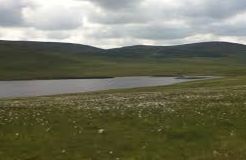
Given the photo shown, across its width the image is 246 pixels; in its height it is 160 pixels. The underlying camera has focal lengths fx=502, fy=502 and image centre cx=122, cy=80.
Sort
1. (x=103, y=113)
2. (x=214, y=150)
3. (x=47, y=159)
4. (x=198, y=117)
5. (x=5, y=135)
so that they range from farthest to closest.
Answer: (x=103, y=113)
(x=198, y=117)
(x=5, y=135)
(x=214, y=150)
(x=47, y=159)

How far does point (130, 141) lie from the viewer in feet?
77.3

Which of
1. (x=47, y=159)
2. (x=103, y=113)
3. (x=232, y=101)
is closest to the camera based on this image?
(x=47, y=159)

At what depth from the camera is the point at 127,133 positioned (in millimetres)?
25266

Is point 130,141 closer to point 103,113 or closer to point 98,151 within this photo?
point 98,151

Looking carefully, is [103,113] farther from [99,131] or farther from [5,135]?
[5,135]

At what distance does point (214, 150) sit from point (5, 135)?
33.5ft

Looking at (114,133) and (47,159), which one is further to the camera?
(114,133)

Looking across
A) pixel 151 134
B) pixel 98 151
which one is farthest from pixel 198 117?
pixel 98 151

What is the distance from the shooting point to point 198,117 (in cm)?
2892

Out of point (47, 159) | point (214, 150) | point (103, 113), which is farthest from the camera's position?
point (103, 113)

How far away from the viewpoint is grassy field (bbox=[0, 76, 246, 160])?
21.7 meters

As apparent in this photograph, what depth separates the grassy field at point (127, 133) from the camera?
21656 mm

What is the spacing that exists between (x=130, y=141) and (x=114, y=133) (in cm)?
180

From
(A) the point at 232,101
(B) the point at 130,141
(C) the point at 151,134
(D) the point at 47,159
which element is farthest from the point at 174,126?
(A) the point at 232,101
